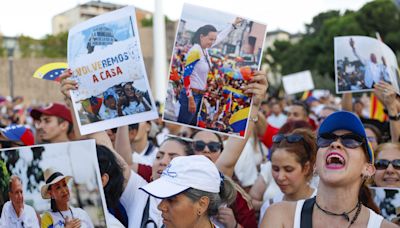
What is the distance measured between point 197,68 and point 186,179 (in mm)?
1007

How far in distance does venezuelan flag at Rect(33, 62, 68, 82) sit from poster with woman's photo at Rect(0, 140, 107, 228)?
1.23 metres

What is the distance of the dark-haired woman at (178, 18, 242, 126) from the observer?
3.54 m

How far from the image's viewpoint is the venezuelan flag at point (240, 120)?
139 inches

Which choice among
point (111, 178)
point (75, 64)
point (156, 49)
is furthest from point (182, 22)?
point (156, 49)

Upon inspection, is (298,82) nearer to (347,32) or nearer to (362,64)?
(362,64)

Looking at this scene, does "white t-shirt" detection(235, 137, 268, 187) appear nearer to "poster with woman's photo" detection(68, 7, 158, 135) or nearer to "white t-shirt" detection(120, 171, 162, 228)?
"poster with woman's photo" detection(68, 7, 158, 135)

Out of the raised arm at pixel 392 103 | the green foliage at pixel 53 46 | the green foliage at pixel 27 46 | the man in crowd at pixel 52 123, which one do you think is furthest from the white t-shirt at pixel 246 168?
the green foliage at pixel 53 46

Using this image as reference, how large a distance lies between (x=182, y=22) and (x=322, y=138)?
1.23 m

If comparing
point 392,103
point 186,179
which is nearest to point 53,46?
point 392,103

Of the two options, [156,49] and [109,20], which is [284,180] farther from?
[156,49]

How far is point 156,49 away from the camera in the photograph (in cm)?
2645

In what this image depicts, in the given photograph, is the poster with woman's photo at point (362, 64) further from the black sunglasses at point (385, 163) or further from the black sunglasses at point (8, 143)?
the black sunglasses at point (8, 143)

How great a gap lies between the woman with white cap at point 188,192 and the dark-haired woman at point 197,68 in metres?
0.81

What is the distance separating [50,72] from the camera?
391 cm
